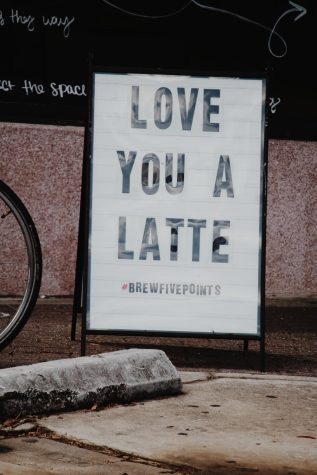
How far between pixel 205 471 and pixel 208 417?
2.24 ft

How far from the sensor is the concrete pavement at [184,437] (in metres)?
3.23

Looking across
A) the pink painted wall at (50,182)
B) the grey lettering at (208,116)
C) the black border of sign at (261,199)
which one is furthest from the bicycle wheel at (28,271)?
the pink painted wall at (50,182)

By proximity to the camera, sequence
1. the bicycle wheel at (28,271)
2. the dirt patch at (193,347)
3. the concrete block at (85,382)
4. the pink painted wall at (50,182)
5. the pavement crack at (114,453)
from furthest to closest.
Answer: the pink painted wall at (50,182) < the dirt patch at (193,347) < the bicycle wheel at (28,271) < the concrete block at (85,382) < the pavement crack at (114,453)

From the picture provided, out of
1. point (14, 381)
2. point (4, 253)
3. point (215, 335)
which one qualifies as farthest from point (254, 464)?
point (4, 253)

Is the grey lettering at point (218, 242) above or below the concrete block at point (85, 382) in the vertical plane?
above

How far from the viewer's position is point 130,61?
7.57 meters

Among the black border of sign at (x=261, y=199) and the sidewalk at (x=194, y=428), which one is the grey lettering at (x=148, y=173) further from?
the sidewalk at (x=194, y=428)

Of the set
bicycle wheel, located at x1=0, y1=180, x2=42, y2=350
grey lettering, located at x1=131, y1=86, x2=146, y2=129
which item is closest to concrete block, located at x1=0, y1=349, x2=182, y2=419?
bicycle wheel, located at x1=0, y1=180, x2=42, y2=350

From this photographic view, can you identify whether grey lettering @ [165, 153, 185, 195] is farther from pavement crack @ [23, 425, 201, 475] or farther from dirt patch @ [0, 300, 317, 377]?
→ pavement crack @ [23, 425, 201, 475]

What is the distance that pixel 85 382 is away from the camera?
3908mm

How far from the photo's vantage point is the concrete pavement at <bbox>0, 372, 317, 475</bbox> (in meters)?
3.23

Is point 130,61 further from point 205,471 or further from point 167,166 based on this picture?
point 205,471

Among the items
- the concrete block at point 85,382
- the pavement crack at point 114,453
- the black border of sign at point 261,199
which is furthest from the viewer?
the black border of sign at point 261,199

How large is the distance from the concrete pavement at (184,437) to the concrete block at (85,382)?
47 mm
